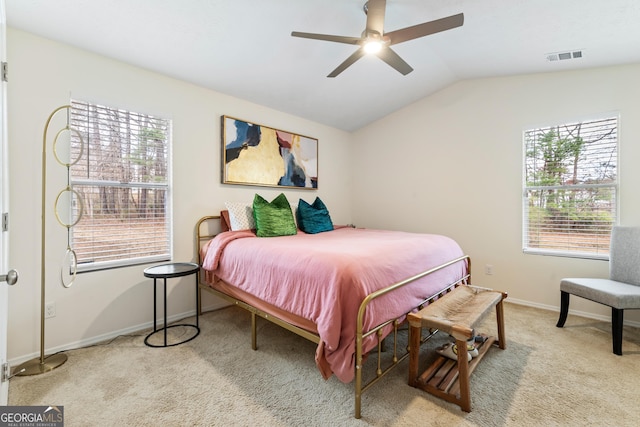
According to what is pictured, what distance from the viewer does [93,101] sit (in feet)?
7.78

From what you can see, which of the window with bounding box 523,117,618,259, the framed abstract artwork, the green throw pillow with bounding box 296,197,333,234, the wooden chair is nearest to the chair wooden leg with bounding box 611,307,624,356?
the wooden chair

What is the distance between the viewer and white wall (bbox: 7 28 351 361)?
206 centimetres

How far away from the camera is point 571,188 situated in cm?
304

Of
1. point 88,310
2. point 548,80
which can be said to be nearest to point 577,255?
point 548,80

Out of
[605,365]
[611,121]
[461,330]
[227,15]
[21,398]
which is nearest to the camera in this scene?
[461,330]

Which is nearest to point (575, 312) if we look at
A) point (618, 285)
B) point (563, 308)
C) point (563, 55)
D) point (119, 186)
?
point (563, 308)

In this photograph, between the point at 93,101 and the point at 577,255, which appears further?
the point at 577,255

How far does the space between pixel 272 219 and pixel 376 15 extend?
78.5 inches

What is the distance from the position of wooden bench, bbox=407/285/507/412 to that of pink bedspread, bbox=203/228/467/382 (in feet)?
0.55

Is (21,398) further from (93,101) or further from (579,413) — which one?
(579,413)

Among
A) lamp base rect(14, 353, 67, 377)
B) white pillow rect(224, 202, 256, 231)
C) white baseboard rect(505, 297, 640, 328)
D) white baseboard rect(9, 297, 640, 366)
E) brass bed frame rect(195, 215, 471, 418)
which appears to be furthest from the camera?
white pillow rect(224, 202, 256, 231)

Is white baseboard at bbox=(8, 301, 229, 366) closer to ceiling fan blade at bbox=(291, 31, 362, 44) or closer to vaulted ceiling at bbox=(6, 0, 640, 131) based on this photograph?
vaulted ceiling at bbox=(6, 0, 640, 131)

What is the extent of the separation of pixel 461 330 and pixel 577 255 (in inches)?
96.8

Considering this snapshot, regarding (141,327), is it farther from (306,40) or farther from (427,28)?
(427,28)
